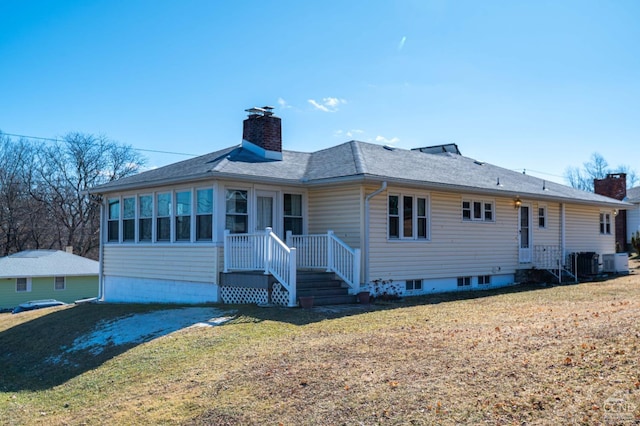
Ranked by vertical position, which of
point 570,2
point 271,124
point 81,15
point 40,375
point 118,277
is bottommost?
point 40,375

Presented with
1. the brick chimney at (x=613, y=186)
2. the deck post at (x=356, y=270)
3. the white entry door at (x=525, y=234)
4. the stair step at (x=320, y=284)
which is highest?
the brick chimney at (x=613, y=186)

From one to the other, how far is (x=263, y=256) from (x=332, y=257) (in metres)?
1.78

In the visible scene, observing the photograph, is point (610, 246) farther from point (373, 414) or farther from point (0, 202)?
point (0, 202)

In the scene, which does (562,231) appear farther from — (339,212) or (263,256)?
(263,256)

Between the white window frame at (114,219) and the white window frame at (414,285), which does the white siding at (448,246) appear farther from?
the white window frame at (114,219)

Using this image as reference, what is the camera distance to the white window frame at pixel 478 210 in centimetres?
1770

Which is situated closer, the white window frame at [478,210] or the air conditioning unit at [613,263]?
the white window frame at [478,210]

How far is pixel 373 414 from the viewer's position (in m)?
6.14

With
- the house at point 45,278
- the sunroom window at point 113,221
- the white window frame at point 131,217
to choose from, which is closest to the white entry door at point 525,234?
the white window frame at point 131,217

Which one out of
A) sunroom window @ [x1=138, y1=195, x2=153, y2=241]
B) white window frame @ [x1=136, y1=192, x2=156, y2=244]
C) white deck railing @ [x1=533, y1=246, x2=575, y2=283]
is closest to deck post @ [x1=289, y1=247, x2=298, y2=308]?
white window frame @ [x1=136, y1=192, x2=156, y2=244]

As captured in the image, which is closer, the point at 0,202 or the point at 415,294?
the point at 415,294

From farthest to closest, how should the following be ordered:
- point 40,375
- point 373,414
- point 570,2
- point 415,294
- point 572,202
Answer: point 572,202
point 415,294
point 570,2
point 40,375
point 373,414

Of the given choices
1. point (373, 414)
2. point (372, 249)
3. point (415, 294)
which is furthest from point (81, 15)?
point (373, 414)

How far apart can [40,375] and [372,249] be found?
817cm
